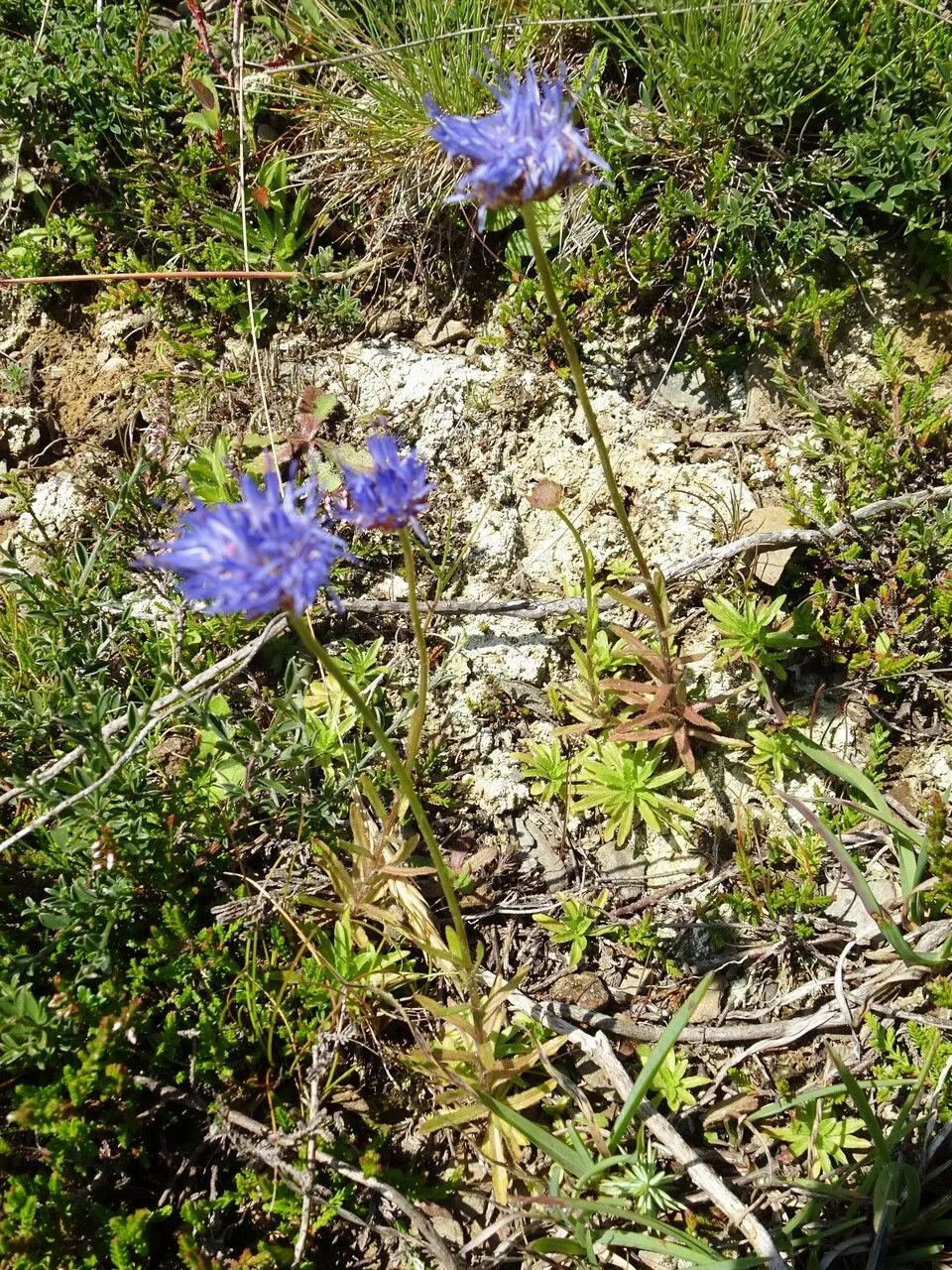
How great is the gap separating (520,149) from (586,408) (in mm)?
594

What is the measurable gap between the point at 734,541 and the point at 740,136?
1.62 m

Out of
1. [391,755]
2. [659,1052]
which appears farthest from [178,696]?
[659,1052]

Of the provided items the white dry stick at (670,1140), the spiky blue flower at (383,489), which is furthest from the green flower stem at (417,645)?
the white dry stick at (670,1140)

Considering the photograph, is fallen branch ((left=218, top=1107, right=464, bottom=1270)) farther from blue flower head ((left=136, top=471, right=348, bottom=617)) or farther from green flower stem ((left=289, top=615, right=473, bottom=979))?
blue flower head ((left=136, top=471, right=348, bottom=617))

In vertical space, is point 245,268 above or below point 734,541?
above

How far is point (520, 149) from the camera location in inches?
76.8

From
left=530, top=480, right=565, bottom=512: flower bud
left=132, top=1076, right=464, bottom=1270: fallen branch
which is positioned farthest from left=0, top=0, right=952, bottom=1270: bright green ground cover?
left=530, top=480, right=565, bottom=512: flower bud

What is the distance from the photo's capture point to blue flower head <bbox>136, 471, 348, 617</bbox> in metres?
1.68

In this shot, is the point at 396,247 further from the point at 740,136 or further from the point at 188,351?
the point at 740,136

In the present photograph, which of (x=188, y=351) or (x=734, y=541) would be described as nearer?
(x=734, y=541)

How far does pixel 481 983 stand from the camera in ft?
9.00

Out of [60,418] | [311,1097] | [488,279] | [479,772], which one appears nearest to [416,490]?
[479,772]

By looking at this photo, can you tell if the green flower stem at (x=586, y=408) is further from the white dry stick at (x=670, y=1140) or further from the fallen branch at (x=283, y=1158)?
the fallen branch at (x=283, y=1158)

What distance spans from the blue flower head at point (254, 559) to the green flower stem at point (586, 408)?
777mm
